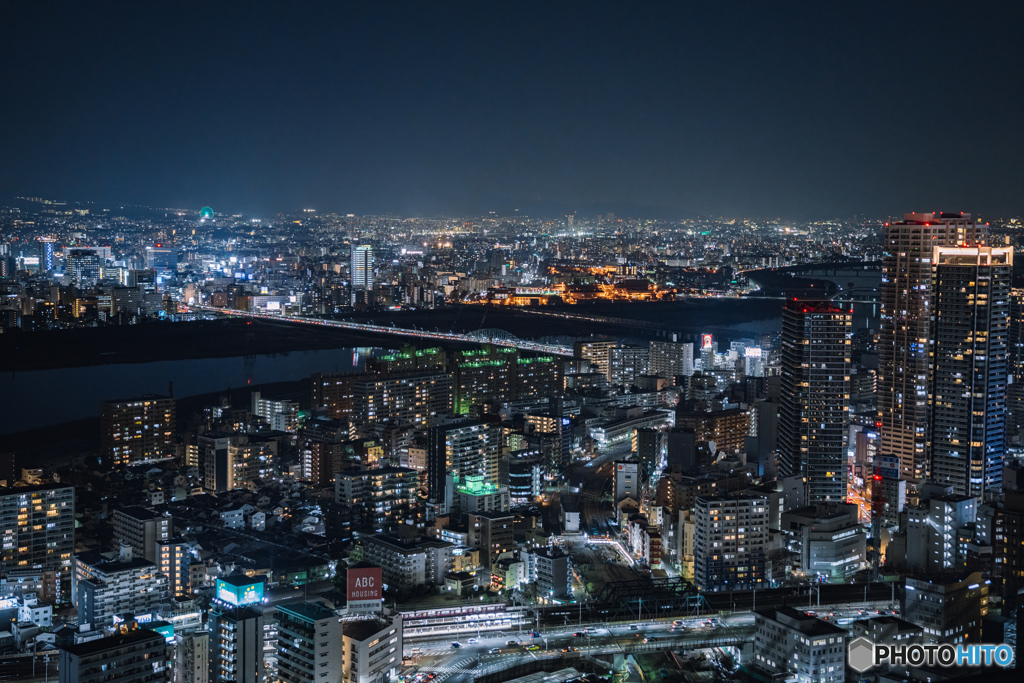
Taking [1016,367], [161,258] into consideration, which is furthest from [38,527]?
[161,258]

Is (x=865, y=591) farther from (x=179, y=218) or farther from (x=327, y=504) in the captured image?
(x=179, y=218)

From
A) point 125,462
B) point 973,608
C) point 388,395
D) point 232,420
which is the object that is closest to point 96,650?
point 973,608

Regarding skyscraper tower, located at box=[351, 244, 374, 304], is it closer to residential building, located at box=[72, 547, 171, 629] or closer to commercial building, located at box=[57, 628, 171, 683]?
residential building, located at box=[72, 547, 171, 629]

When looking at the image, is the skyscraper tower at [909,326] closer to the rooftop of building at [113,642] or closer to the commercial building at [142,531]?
the commercial building at [142,531]

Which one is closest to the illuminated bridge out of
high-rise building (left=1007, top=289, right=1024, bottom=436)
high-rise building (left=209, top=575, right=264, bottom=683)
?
high-rise building (left=1007, top=289, right=1024, bottom=436)

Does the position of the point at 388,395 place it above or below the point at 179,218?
below

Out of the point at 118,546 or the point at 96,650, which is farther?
the point at 118,546

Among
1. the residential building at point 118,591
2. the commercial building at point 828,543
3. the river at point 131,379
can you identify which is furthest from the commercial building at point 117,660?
the river at point 131,379
